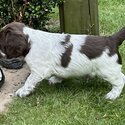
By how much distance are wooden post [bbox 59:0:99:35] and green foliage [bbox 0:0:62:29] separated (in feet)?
0.65

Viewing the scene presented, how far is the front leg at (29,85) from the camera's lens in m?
5.18

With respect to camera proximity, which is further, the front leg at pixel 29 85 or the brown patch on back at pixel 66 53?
the front leg at pixel 29 85

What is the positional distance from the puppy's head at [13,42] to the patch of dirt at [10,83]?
588 mm

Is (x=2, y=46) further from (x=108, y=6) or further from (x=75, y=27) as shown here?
(x=108, y=6)

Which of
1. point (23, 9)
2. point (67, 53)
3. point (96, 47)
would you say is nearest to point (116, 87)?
point (96, 47)

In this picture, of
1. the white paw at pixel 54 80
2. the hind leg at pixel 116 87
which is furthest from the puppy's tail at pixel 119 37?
the white paw at pixel 54 80

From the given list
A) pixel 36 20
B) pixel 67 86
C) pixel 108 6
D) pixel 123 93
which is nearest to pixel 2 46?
pixel 67 86

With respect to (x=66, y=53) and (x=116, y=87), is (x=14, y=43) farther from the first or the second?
(x=116, y=87)

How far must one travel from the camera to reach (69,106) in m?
5.08

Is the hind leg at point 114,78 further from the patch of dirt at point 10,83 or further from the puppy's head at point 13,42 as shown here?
the patch of dirt at point 10,83

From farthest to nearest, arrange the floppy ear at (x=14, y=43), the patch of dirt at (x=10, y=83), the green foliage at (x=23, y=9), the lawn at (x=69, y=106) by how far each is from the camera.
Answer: the green foliage at (x=23, y=9)
the patch of dirt at (x=10, y=83)
the floppy ear at (x=14, y=43)
the lawn at (x=69, y=106)

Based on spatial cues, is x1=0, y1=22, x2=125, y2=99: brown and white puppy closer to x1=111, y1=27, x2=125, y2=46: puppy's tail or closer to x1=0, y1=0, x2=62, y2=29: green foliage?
x1=111, y1=27, x2=125, y2=46: puppy's tail

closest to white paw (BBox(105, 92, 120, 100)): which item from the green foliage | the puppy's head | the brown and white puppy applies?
the brown and white puppy

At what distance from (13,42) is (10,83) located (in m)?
0.94
